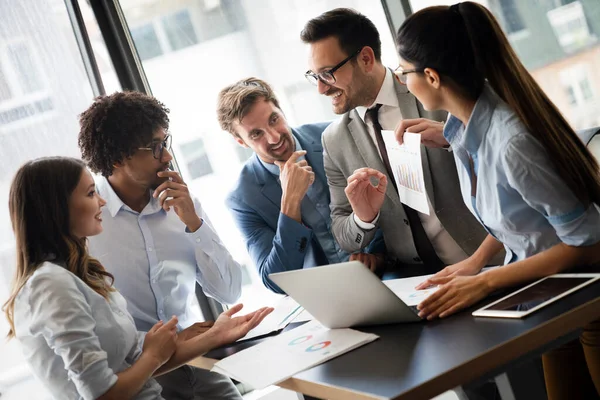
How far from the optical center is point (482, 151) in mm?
1732

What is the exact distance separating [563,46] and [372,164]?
3.99ft

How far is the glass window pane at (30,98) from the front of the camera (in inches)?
127

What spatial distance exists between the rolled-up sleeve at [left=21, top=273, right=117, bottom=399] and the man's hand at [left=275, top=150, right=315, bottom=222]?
3.08 feet

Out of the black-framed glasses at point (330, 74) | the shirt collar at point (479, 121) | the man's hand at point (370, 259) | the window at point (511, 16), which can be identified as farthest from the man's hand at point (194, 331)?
the window at point (511, 16)

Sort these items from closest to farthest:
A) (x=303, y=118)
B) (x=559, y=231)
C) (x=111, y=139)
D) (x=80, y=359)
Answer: (x=559, y=231)
(x=80, y=359)
(x=111, y=139)
(x=303, y=118)

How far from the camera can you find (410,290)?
1.92 meters

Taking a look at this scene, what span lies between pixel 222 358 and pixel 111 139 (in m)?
1.07

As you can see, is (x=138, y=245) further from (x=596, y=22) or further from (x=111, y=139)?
(x=596, y=22)

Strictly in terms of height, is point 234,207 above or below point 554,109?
below

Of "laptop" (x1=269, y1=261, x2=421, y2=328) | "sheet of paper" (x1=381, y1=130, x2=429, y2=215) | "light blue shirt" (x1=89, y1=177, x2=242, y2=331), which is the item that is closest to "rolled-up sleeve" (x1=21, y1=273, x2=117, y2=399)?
"laptop" (x1=269, y1=261, x2=421, y2=328)

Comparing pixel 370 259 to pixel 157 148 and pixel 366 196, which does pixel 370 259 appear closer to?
pixel 366 196

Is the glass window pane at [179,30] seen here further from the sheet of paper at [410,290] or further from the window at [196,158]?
the sheet of paper at [410,290]

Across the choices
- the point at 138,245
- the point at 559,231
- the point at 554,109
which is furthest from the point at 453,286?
the point at 138,245

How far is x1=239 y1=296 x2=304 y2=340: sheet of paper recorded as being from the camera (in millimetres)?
2099
